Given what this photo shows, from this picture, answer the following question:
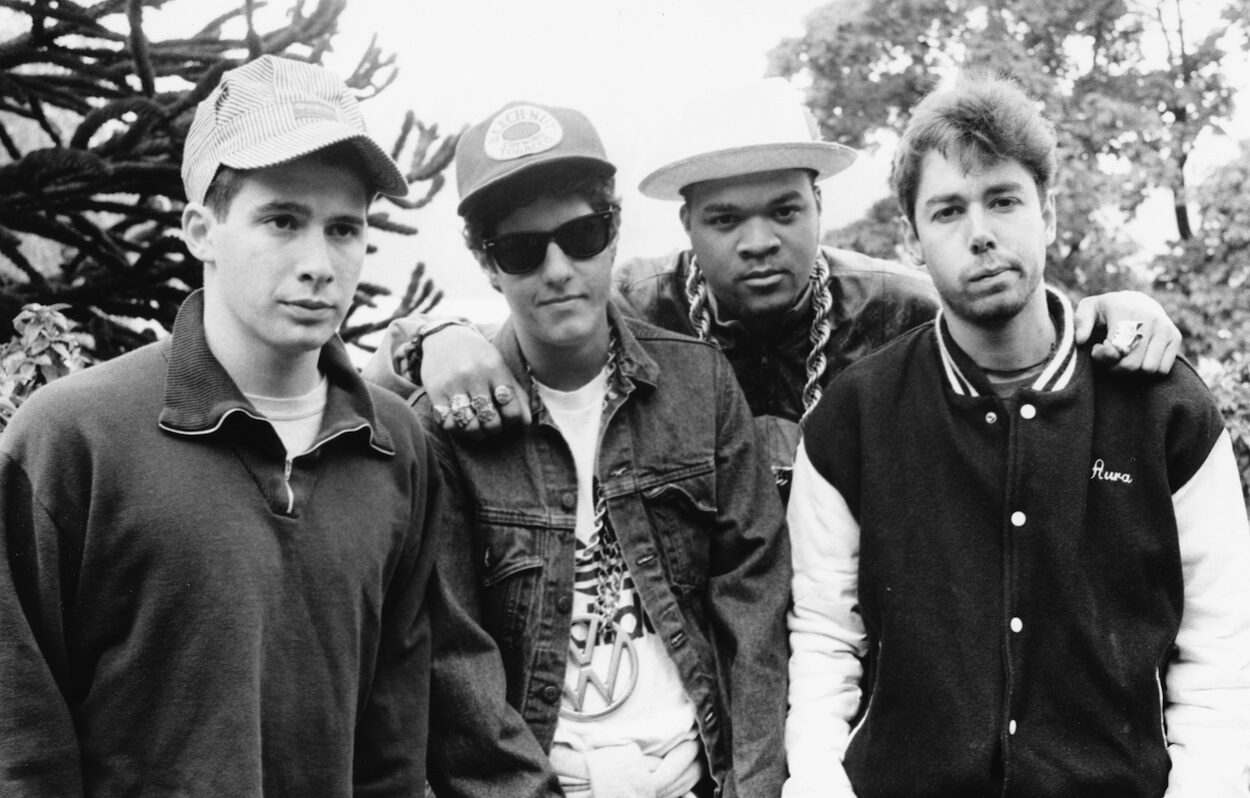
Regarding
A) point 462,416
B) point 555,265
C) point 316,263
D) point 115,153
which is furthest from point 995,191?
point 115,153

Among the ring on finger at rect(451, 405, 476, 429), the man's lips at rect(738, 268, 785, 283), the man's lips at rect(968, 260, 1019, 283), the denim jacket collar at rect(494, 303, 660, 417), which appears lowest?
the ring on finger at rect(451, 405, 476, 429)

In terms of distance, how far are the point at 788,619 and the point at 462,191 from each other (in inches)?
61.0

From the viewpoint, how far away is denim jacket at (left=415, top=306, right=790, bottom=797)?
10.3 feet

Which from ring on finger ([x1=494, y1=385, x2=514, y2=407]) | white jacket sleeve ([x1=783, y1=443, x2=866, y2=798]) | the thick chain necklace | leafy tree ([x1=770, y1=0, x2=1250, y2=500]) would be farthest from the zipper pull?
leafy tree ([x1=770, y1=0, x2=1250, y2=500])

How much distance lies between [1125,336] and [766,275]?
127 centimetres

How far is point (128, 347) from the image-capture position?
5824 millimetres

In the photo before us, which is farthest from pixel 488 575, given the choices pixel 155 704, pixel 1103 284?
pixel 1103 284

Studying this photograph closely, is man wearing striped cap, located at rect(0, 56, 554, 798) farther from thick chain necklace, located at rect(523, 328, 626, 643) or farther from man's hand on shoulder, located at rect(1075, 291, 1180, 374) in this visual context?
man's hand on shoulder, located at rect(1075, 291, 1180, 374)

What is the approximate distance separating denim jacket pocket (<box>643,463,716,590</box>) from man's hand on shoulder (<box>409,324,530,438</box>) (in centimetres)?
45

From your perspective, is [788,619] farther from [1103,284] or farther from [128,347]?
[1103,284]

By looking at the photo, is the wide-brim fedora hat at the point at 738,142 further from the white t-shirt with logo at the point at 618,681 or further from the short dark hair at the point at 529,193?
the white t-shirt with logo at the point at 618,681

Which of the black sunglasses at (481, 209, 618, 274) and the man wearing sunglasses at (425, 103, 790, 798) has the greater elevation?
the black sunglasses at (481, 209, 618, 274)

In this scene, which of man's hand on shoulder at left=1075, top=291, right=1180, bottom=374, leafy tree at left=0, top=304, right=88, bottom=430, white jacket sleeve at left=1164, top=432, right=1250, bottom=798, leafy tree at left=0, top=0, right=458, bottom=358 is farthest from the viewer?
leafy tree at left=0, top=0, right=458, bottom=358

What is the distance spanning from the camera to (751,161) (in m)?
3.94
